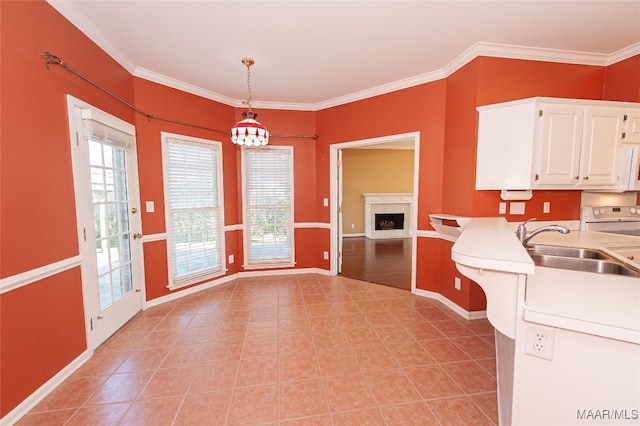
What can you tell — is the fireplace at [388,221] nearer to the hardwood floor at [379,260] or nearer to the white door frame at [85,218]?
the hardwood floor at [379,260]

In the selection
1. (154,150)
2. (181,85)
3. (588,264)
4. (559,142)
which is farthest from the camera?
(181,85)

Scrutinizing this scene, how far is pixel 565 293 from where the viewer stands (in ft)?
3.49

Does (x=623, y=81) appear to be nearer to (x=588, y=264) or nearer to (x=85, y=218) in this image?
(x=588, y=264)

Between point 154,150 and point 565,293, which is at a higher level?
point 154,150

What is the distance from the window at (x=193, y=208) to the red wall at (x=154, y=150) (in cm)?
12

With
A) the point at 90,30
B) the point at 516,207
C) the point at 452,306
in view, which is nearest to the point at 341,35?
the point at 90,30

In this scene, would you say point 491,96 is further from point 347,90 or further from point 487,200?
point 347,90

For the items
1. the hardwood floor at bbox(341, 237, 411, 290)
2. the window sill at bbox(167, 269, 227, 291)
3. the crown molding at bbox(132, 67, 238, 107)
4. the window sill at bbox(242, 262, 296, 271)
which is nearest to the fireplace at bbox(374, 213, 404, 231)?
the hardwood floor at bbox(341, 237, 411, 290)

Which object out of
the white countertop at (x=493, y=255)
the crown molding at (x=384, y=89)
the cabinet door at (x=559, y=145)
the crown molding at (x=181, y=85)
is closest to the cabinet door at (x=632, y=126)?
the cabinet door at (x=559, y=145)

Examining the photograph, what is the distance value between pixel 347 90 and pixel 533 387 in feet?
11.8

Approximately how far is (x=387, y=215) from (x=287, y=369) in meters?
6.04

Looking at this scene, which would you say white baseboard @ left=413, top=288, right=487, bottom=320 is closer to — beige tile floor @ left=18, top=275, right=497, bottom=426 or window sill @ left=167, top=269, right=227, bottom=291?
beige tile floor @ left=18, top=275, right=497, bottom=426

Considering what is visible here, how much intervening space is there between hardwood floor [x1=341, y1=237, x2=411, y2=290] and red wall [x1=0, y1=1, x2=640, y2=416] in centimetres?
60

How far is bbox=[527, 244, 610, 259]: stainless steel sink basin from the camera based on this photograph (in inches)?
76.5
